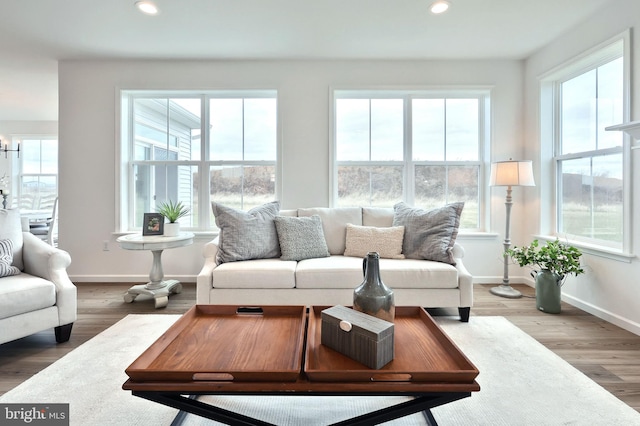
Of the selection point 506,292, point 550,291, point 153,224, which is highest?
point 153,224

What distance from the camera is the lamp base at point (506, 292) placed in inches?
127

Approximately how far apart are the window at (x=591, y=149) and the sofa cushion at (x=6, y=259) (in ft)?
15.0

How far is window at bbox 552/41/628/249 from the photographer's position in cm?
269

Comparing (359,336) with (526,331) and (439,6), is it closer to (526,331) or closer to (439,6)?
(526,331)

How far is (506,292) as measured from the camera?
130 inches

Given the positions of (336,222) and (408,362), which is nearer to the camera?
(408,362)

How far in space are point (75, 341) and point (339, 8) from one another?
3249 millimetres

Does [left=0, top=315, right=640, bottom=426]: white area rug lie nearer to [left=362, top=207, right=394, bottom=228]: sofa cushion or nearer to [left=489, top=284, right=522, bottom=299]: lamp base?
[left=489, top=284, right=522, bottom=299]: lamp base

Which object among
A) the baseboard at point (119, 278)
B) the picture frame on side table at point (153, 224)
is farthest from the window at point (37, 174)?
the picture frame on side table at point (153, 224)

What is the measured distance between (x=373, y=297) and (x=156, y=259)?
8.59 feet

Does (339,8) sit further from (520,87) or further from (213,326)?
(213,326)

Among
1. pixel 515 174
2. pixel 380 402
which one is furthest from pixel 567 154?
pixel 380 402

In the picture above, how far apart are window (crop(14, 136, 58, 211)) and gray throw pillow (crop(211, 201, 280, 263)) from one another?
586cm

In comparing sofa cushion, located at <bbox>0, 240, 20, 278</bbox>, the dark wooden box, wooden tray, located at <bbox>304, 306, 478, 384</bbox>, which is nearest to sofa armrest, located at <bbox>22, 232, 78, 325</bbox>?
sofa cushion, located at <bbox>0, 240, 20, 278</bbox>
